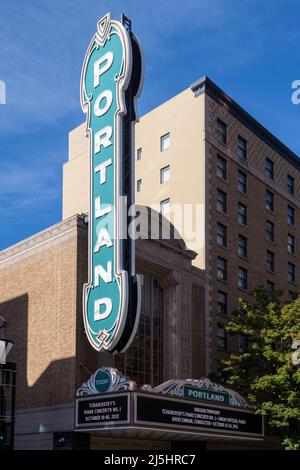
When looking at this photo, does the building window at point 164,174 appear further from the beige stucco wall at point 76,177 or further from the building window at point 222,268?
the beige stucco wall at point 76,177

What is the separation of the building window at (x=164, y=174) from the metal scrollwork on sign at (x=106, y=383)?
19.1 m

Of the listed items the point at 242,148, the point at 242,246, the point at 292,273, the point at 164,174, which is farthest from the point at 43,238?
the point at 292,273

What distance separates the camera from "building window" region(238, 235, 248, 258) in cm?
4838

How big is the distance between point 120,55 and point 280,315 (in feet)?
52.6

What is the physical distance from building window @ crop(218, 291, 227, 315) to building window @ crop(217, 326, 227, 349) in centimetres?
100

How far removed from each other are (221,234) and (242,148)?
7.48m

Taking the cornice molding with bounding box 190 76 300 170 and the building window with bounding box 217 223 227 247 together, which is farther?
the cornice molding with bounding box 190 76 300 170

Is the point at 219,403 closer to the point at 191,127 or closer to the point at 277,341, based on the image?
the point at 277,341

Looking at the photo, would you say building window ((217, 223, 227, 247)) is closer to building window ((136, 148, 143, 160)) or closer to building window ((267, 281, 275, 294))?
building window ((267, 281, 275, 294))

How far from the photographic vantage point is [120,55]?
35406mm

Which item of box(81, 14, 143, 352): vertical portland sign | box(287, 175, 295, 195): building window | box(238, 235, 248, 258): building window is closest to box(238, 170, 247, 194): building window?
box(238, 235, 248, 258): building window

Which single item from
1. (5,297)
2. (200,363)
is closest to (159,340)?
(200,363)

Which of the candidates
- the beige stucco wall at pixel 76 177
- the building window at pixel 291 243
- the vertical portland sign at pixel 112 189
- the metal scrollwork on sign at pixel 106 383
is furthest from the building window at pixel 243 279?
the metal scrollwork on sign at pixel 106 383

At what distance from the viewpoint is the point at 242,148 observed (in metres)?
51.2
